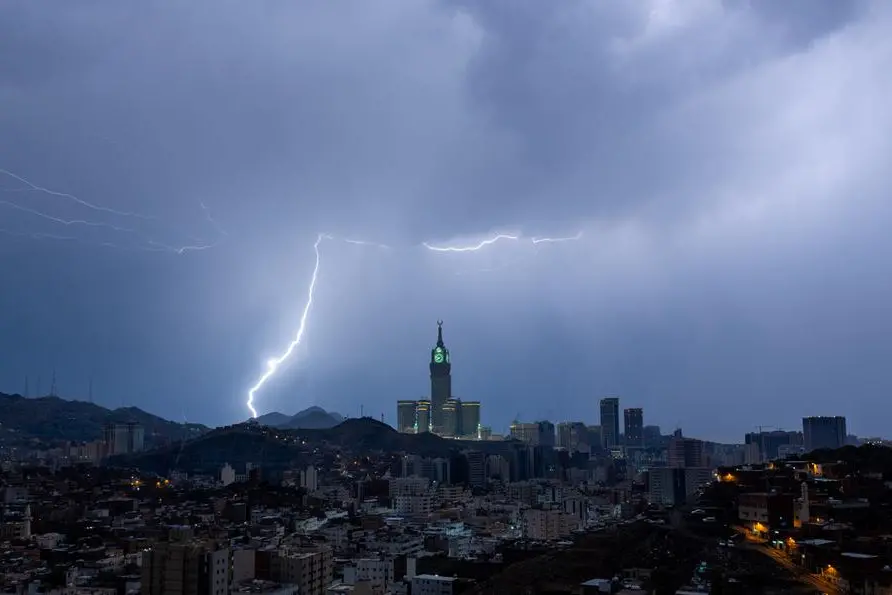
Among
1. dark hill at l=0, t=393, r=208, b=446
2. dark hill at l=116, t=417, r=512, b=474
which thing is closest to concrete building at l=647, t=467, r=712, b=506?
dark hill at l=116, t=417, r=512, b=474

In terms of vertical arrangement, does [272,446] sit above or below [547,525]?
above

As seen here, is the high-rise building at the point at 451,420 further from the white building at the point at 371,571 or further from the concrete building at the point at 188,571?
the concrete building at the point at 188,571

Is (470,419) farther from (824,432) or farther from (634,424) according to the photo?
(824,432)

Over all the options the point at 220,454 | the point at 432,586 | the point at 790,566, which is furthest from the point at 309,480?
the point at 790,566

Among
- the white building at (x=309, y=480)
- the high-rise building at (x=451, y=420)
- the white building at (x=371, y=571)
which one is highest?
the high-rise building at (x=451, y=420)

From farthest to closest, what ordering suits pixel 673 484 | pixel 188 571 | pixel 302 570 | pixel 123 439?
pixel 123 439, pixel 673 484, pixel 302 570, pixel 188 571

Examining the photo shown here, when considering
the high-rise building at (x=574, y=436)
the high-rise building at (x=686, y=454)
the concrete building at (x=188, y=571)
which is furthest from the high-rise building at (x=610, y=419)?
the concrete building at (x=188, y=571)

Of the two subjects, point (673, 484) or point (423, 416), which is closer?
point (673, 484)

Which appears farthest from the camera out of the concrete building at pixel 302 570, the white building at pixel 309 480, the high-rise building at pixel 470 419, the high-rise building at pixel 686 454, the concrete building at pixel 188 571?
the high-rise building at pixel 470 419
